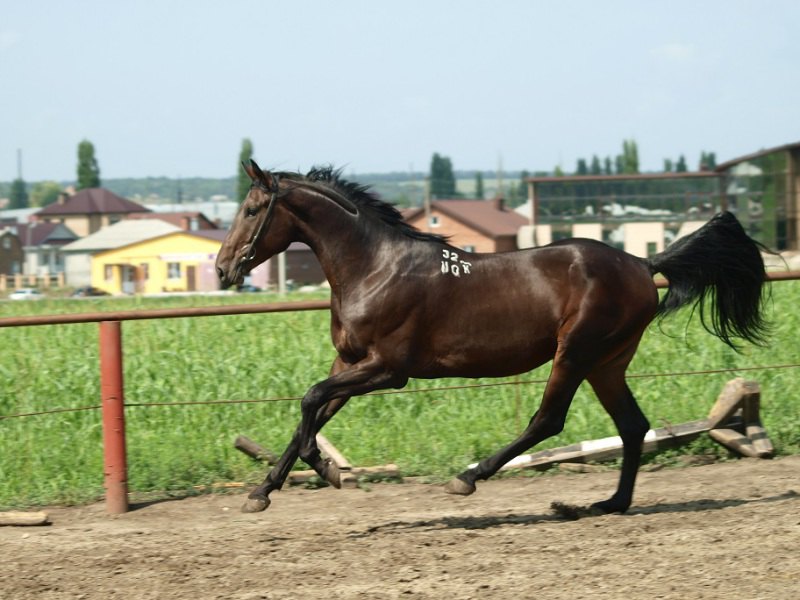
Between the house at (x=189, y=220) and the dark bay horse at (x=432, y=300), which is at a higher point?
the house at (x=189, y=220)

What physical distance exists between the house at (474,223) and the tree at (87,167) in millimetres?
64086

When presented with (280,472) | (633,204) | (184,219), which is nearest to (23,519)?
(280,472)

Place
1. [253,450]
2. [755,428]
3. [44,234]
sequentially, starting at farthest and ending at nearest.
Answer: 1. [44,234]
2. [755,428]
3. [253,450]

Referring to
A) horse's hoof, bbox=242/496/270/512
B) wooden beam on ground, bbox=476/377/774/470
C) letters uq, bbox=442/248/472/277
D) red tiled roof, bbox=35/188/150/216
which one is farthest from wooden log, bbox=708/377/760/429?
red tiled roof, bbox=35/188/150/216

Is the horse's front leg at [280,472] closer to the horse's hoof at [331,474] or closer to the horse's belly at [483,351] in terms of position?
the horse's hoof at [331,474]

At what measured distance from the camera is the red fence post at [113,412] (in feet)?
21.9

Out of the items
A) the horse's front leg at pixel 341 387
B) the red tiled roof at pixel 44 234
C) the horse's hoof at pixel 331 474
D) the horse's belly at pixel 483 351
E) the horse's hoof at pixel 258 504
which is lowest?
the horse's hoof at pixel 258 504

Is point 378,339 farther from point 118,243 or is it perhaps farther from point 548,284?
point 118,243

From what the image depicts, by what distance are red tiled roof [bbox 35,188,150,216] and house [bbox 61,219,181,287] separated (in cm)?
2685

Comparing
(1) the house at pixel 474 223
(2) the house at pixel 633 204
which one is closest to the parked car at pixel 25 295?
(1) the house at pixel 474 223

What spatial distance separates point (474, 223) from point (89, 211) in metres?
58.7

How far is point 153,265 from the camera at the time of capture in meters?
74.6

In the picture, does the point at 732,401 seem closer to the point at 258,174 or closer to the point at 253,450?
the point at 253,450

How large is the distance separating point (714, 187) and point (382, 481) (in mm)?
53045
